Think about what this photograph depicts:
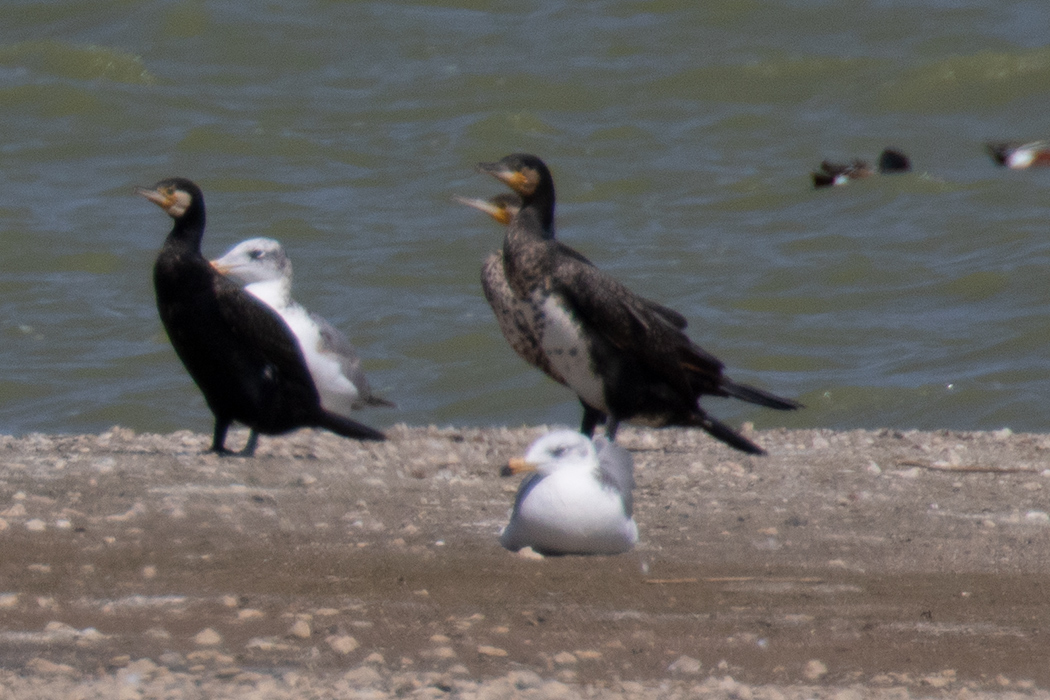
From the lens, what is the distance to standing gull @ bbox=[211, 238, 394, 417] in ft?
26.8

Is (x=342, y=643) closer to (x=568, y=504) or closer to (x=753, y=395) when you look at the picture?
(x=568, y=504)

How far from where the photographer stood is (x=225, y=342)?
7109mm

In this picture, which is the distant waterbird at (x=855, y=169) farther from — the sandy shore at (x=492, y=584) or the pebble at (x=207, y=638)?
the pebble at (x=207, y=638)

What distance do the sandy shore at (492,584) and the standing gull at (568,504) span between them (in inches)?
3.2

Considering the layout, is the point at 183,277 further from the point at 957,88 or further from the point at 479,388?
the point at 957,88

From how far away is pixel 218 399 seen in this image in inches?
284

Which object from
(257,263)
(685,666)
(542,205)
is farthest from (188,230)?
(685,666)

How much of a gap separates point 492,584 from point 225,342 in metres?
2.57

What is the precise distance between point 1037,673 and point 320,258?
10.2 meters

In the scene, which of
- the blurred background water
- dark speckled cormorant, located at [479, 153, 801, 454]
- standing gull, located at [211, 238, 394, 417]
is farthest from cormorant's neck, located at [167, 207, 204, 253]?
the blurred background water

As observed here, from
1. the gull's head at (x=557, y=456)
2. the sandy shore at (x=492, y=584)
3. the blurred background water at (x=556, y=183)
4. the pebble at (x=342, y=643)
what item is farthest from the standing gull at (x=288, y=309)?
the pebble at (x=342, y=643)

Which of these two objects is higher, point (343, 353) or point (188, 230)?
point (188, 230)

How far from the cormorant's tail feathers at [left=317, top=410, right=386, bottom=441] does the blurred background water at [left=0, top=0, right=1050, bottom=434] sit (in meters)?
3.20

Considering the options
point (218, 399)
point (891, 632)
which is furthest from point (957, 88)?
point (891, 632)
